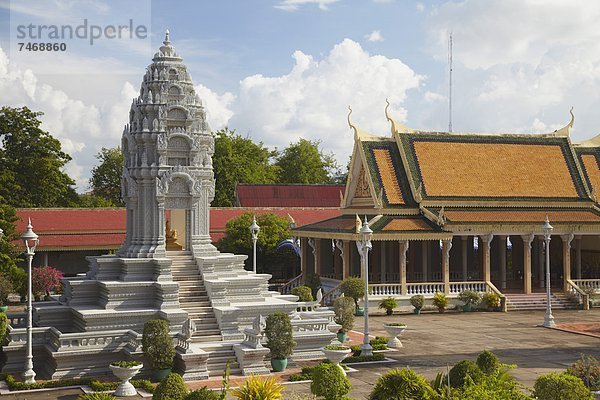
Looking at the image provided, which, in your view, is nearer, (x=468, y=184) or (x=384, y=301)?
(x=384, y=301)

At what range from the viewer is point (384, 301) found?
1438 inches

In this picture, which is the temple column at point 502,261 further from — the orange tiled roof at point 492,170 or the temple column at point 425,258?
the temple column at point 425,258

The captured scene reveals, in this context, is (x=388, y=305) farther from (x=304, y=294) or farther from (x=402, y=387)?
(x=402, y=387)

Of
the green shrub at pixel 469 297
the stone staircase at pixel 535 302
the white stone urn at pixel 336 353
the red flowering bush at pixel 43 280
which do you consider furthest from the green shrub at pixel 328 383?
the stone staircase at pixel 535 302

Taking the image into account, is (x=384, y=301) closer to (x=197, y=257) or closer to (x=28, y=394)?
(x=197, y=257)

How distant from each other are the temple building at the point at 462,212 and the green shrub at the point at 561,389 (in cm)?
2160

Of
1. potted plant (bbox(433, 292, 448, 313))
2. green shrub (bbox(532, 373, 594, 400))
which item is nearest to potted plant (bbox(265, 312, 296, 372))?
green shrub (bbox(532, 373, 594, 400))

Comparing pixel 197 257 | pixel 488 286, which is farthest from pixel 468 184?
pixel 197 257

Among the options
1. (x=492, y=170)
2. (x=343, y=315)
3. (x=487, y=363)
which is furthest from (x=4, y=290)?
(x=492, y=170)

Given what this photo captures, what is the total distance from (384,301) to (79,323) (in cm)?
1563

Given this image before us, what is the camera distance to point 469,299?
37.8 meters

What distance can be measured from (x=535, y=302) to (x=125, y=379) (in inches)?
946

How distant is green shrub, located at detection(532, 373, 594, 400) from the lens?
50.5 feet

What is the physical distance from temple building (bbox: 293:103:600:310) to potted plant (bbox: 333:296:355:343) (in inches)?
388
